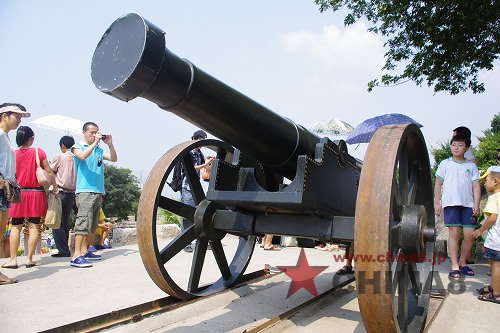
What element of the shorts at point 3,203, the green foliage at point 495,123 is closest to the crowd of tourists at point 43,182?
the shorts at point 3,203

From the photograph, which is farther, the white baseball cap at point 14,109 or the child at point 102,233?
the child at point 102,233

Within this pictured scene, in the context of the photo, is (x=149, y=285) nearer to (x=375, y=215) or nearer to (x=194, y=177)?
(x=194, y=177)

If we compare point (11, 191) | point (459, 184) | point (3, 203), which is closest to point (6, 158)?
point (11, 191)

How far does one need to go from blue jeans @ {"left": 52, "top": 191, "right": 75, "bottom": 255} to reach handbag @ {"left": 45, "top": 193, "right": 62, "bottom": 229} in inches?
13.3

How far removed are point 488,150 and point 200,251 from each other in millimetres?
9673

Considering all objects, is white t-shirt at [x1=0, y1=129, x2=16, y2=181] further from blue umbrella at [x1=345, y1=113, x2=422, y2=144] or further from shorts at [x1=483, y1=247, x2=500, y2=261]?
blue umbrella at [x1=345, y1=113, x2=422, y2=144]

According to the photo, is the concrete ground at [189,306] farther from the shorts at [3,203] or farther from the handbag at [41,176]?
the handbag at [41,176]

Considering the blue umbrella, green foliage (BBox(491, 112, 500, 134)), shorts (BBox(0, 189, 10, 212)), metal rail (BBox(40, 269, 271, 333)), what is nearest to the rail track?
metal rail (BBox(40, 269, 271, 333))

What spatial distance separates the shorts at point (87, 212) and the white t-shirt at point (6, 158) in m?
1.01

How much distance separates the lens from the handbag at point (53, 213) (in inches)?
211

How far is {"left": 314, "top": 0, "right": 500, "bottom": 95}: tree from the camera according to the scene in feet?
21.1

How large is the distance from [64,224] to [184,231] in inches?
126

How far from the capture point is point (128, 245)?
7500 mm

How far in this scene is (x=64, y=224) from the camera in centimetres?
598
